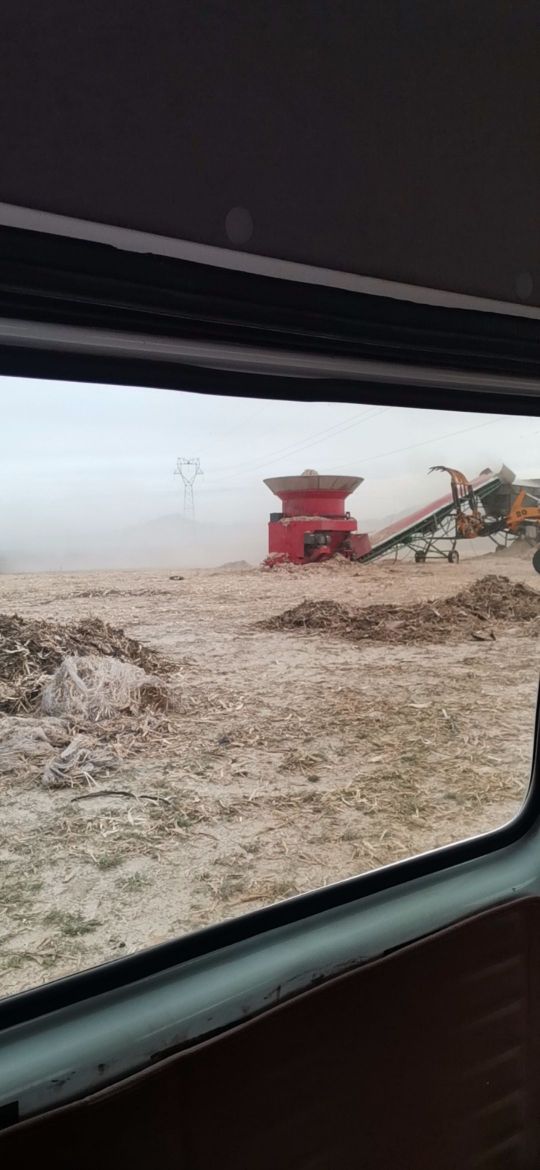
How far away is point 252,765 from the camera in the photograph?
1684 millimetres

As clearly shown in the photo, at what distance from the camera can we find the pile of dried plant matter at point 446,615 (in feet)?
7.32

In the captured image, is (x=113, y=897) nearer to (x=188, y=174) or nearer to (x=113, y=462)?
(x=113, y=462)

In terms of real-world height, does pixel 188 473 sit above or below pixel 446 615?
above

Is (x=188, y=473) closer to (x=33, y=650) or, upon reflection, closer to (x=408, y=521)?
(x=33, y=650)

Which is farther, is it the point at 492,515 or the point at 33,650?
the point at 492,515

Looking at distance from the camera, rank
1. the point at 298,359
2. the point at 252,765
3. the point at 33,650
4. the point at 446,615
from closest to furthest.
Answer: the point at 298,359, the point at 33,650, the point at 252,765, the point at 446,615

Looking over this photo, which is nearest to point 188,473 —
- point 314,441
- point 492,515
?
point 314,441

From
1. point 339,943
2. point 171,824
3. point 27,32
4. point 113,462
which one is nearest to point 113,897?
point 171,824

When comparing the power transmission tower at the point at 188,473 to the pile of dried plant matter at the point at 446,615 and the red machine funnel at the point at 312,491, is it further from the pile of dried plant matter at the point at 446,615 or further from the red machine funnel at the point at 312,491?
the pile of dried plant matter at the point at 446,615

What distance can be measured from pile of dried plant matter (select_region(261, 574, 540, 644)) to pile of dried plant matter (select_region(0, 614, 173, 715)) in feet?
3.20

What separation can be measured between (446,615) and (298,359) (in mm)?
1483

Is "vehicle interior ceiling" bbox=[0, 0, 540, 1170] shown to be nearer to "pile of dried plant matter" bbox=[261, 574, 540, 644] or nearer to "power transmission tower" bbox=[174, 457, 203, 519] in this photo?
"power transmission tower" bbox=[174, 457, 203, 519]

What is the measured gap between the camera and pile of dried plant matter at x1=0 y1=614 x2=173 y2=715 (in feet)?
4.09

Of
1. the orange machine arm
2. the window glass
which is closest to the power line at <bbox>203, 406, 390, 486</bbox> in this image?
the window glass
